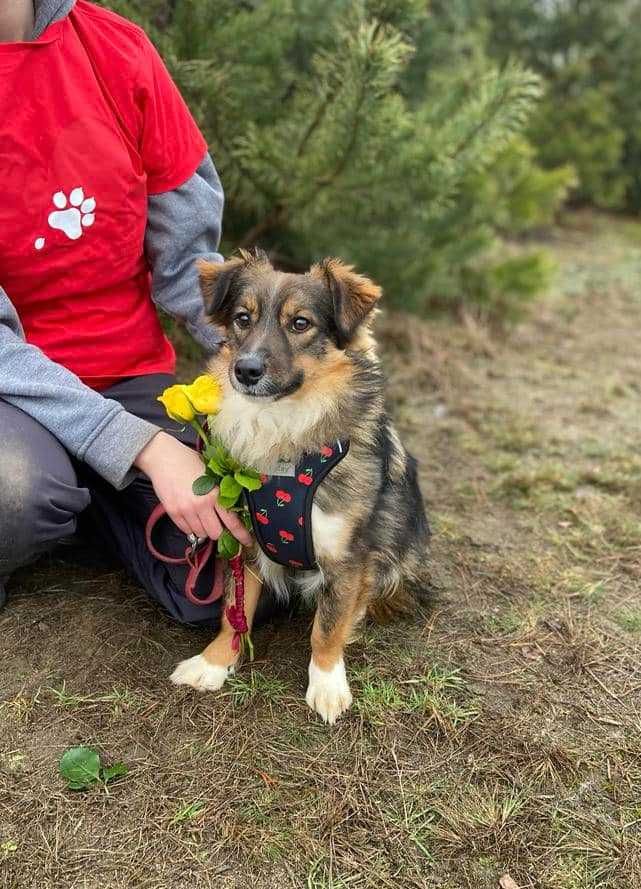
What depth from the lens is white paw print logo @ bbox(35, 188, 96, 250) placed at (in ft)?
6.92

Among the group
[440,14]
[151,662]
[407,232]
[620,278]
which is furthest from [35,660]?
[620,278]

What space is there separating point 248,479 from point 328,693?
2.16ft

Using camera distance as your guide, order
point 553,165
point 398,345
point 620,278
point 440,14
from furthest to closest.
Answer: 1. point 553,165
2. point 620,278
3. point 440,14
4. point 398,345

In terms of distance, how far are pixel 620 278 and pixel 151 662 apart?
21.4ft

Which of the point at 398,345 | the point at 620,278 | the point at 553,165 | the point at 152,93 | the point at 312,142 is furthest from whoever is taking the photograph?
the point at 553,165

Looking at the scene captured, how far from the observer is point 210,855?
1.74 m

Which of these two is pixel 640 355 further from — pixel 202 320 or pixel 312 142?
pixel 202 320

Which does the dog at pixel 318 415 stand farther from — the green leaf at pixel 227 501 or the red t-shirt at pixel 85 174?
the red t-shirt at pixel 85 174

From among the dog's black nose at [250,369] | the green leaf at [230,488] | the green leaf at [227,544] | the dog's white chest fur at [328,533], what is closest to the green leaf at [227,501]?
the green leaf at [230,488]

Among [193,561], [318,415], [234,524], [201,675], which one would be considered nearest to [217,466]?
[234,524]

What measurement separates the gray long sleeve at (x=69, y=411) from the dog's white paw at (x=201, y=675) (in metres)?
0.59

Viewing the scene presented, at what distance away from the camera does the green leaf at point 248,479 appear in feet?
6.56

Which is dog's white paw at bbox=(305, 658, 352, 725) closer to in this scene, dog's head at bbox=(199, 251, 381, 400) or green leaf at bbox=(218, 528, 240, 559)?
green leaf at bbox=(218, 528, 240, 559)

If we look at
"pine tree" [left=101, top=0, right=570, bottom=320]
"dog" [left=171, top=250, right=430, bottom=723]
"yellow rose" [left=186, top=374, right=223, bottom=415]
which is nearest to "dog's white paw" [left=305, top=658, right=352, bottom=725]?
"dog" [left=171, top=250, right=430, bottom=723]
